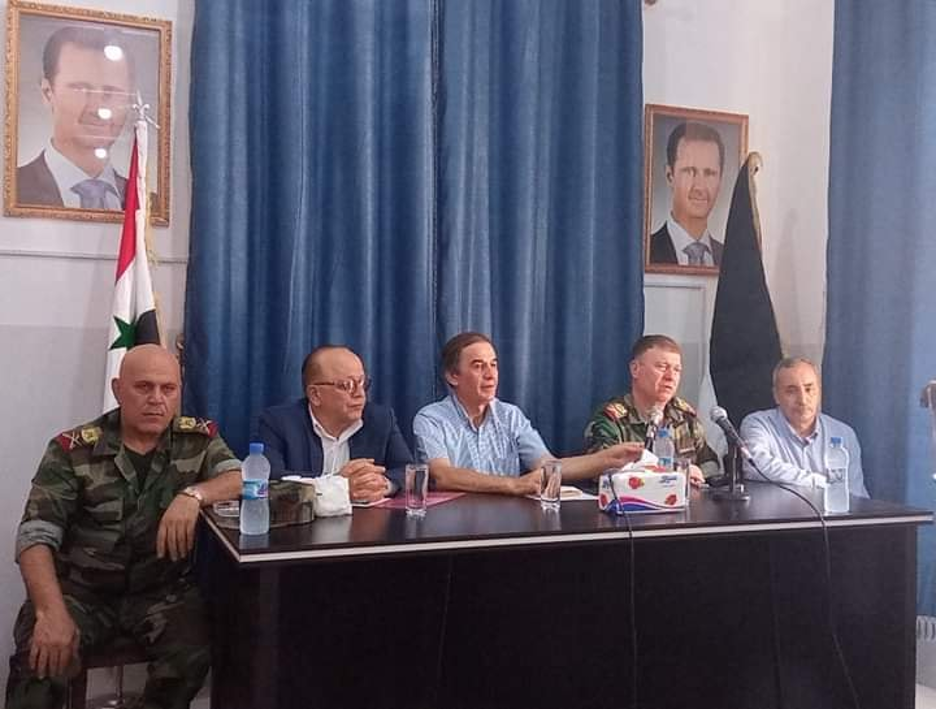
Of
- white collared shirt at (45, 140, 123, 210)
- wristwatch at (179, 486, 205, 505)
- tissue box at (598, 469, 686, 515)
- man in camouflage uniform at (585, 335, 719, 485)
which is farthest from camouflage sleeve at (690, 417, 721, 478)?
white collared shirt at (45, 140, 123, 210)

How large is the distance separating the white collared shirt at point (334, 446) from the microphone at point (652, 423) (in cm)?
94

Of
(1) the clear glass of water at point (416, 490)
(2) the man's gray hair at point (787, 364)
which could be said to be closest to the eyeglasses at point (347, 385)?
(1) the clear glass of water at point (416, 490)

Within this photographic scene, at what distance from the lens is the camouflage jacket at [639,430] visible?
10.1 ft

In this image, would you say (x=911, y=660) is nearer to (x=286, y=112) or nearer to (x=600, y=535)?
(x=600, y=535)

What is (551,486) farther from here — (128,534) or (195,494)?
(128,534)

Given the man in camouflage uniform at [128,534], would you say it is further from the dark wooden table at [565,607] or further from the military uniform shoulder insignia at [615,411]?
the military uniform shoulder insignia at [615,411]

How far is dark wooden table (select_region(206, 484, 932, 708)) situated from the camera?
2.03m

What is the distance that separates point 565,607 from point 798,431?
1277mm

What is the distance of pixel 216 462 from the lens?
247cm

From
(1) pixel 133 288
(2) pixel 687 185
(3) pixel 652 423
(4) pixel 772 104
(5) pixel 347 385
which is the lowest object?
(3) pixel 652 423

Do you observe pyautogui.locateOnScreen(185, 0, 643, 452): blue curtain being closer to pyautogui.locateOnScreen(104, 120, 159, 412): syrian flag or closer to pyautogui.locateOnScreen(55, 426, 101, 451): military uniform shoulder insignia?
pyautogui.locateOnScreen(104, 120, 159, 412): syrian flag

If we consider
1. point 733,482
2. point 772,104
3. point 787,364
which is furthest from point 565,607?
point 772,104

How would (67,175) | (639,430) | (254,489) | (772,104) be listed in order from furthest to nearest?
1. (772,104)
2. (639,430)
3. (67,175)
4. (254,489)

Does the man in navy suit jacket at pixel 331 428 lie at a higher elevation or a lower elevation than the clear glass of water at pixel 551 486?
higher
